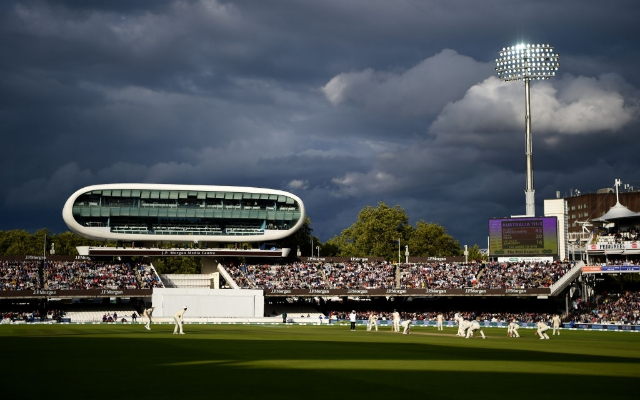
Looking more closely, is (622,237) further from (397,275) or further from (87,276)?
(87,276)

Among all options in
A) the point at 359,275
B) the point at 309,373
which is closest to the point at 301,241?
the point at 359,275

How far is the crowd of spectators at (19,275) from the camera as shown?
87.7 metres

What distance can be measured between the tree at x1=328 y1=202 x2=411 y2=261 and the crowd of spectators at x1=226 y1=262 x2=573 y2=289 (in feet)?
123

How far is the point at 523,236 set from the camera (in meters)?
97.9

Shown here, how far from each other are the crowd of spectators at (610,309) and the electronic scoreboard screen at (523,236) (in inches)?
331

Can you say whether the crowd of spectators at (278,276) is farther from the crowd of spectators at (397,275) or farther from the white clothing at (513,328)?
the white clothing at (513,328)

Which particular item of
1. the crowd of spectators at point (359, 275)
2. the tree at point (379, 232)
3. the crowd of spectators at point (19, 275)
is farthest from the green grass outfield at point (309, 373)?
the tree at point (379, 232)

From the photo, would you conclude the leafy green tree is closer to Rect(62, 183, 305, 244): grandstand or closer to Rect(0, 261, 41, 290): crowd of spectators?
Rect(62, 183, 305, 244): grandstand

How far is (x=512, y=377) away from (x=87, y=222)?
87.9m

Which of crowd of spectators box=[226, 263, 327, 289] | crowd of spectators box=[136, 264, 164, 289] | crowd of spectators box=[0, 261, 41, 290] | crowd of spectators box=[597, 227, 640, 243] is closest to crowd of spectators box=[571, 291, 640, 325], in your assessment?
crowd of spectators box=[597, 227, 640, 243]

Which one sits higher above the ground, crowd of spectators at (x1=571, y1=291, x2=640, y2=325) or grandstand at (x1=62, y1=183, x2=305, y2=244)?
grandstand at (x1=62, y1=183, x2=305, y2=244)

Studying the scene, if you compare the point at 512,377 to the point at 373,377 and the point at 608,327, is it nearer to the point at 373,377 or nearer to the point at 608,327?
the point at 373,377

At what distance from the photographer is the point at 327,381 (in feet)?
65.0

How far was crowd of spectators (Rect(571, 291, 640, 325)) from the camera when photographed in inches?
3191
